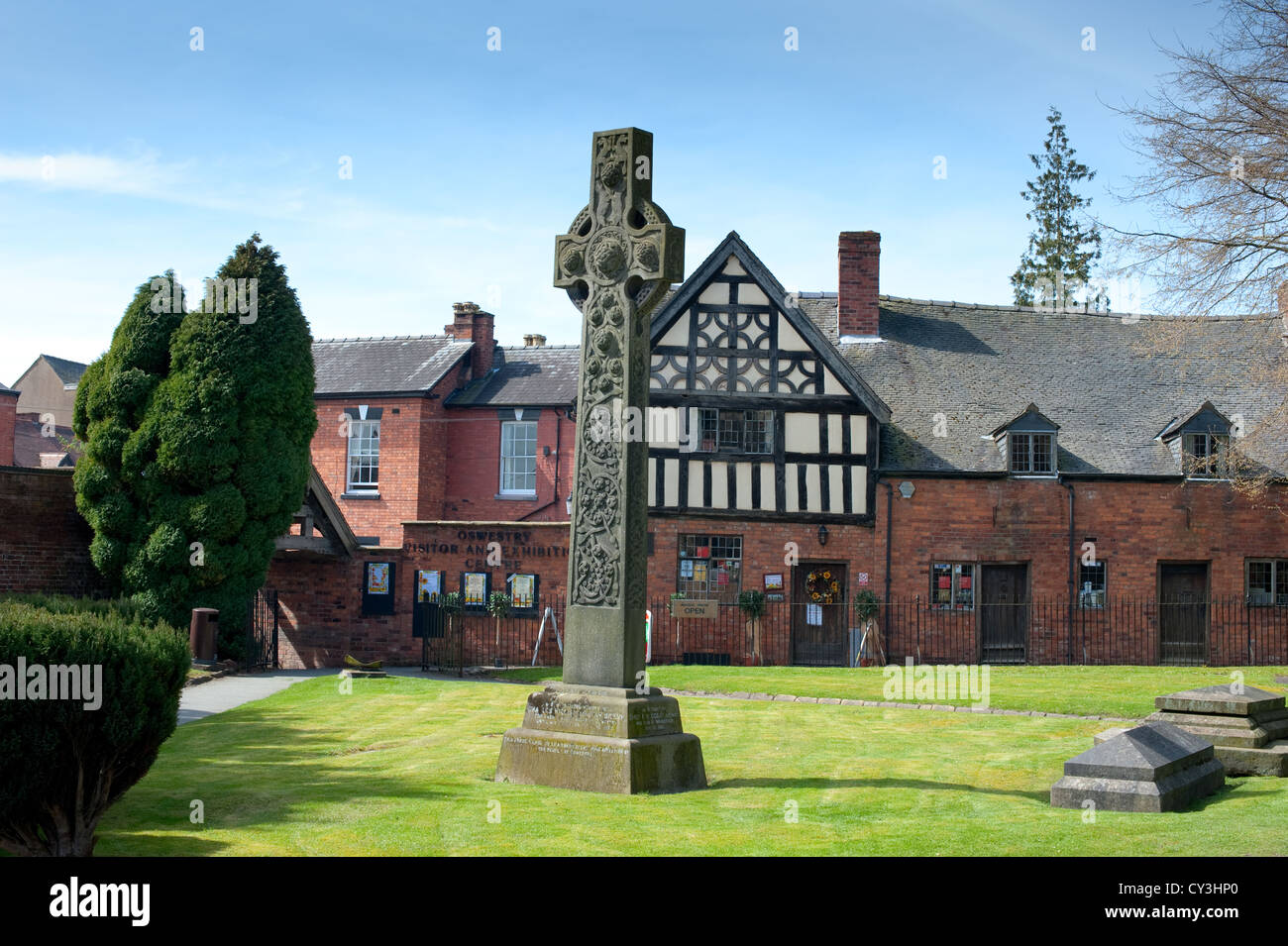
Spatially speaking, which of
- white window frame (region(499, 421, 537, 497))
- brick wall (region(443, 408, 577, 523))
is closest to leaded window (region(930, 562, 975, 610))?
brick wall (region(443, 408, 577, 523))

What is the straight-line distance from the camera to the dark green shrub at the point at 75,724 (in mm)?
7301

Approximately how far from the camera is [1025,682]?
21.2 meters

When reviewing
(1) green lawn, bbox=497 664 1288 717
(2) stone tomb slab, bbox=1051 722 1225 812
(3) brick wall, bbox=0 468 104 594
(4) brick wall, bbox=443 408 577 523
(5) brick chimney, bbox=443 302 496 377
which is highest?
(5) brick chimney, bbox=443 302 496 377

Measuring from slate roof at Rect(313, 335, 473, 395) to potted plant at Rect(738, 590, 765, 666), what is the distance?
38.2 ft

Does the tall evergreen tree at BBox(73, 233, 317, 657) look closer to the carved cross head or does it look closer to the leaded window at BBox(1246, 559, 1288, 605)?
the carved cross head

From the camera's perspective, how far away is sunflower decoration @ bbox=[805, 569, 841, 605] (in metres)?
26.3

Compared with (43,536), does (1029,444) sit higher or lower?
higher

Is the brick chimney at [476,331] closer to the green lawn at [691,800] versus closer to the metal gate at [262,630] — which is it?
the metal gate at [262,630]

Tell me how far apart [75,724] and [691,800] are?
14.6 feet

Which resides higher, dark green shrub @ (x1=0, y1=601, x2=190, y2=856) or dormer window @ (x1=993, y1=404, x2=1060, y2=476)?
dormer window @ (x1=993, y1=404, x2=1060, y2=476)

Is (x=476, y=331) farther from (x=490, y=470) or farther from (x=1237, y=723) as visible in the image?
(x=1237, y=723)

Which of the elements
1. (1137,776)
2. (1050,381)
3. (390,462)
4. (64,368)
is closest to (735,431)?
(1050,381)

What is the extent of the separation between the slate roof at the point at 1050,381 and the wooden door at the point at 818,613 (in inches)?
105
